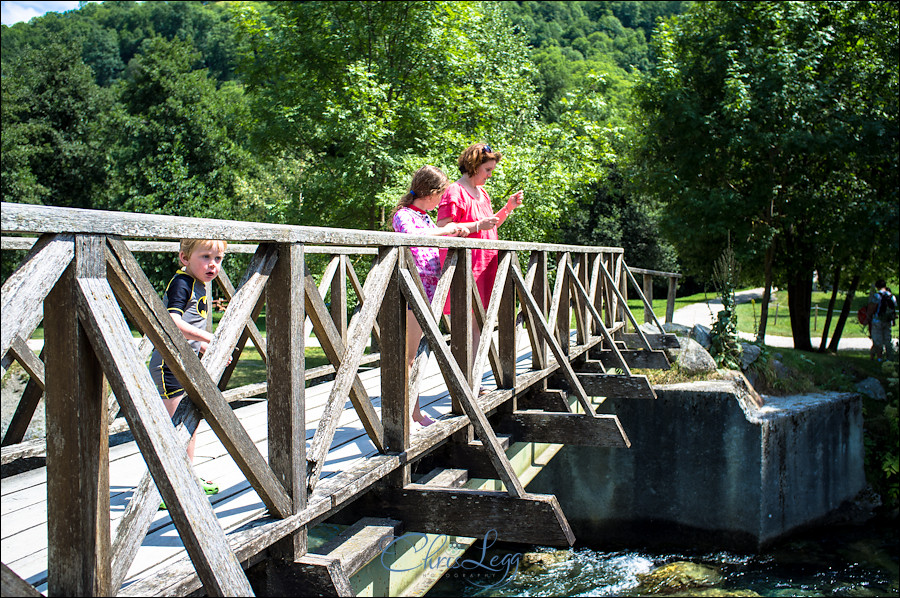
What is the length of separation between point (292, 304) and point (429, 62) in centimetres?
1076

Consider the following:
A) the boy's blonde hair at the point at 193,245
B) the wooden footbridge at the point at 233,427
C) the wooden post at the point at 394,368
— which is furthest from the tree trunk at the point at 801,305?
the boy's blonde hair at the point at 193,245

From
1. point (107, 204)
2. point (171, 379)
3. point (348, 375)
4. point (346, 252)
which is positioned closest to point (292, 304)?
point (348, 375)

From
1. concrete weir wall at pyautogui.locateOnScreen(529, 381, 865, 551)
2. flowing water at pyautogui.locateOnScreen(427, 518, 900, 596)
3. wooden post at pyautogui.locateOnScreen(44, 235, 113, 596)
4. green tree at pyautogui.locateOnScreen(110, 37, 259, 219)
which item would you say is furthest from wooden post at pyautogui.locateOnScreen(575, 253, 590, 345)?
green tree at pyautogui.locateOnScreen(110, 37, 259, 219)

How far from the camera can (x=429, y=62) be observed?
41.2 feet

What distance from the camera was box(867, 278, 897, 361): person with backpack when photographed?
52.3 ft

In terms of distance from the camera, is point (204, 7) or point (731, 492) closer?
point (731, 492)

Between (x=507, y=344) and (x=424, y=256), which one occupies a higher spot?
(x=424, y=256)

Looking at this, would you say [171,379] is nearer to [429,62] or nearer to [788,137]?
[429,62]

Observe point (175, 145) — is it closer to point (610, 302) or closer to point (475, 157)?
point (610, 302)

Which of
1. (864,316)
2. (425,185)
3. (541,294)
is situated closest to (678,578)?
(541,294)

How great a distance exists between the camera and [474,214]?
16.0 feet

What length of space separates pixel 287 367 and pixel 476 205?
2.63m

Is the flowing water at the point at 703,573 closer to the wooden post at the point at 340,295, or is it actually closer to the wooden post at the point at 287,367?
the wooden post at the point at 340,295

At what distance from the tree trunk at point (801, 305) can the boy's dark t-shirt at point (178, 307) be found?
1567 cm
